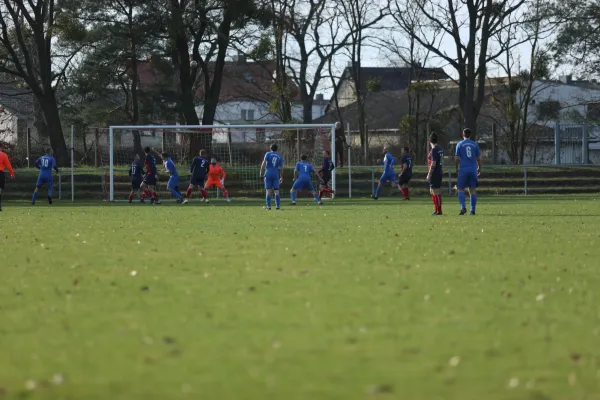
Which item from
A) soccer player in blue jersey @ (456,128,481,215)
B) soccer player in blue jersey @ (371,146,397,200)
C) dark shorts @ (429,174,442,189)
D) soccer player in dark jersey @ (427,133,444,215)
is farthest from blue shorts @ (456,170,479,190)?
soccer player in blue jersey @ (371,146,397,200)

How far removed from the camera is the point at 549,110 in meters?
65.2

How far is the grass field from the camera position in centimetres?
596

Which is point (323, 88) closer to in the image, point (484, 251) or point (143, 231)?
point (143, 231)

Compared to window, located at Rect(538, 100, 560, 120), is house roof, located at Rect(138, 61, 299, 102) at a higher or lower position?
higher

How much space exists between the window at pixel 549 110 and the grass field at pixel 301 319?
165 feet

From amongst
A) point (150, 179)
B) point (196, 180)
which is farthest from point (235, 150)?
point (196, 180)

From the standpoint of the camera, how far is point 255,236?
17484 mm

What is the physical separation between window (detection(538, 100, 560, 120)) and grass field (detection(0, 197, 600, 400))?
50.2 meters

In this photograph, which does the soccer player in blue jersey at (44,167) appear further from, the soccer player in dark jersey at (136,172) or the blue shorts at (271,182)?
the blue shorts at (271,182)

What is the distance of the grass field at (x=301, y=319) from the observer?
19.6 feet

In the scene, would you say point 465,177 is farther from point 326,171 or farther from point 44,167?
point 44,167

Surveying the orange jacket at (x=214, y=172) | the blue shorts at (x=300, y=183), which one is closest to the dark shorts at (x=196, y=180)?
the orange jacket at (x=214, y=172)

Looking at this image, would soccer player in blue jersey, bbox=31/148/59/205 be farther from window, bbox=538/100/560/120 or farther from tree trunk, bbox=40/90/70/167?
window, bbox=538/100/560/120

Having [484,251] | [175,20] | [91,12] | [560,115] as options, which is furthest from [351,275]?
[560,115]
